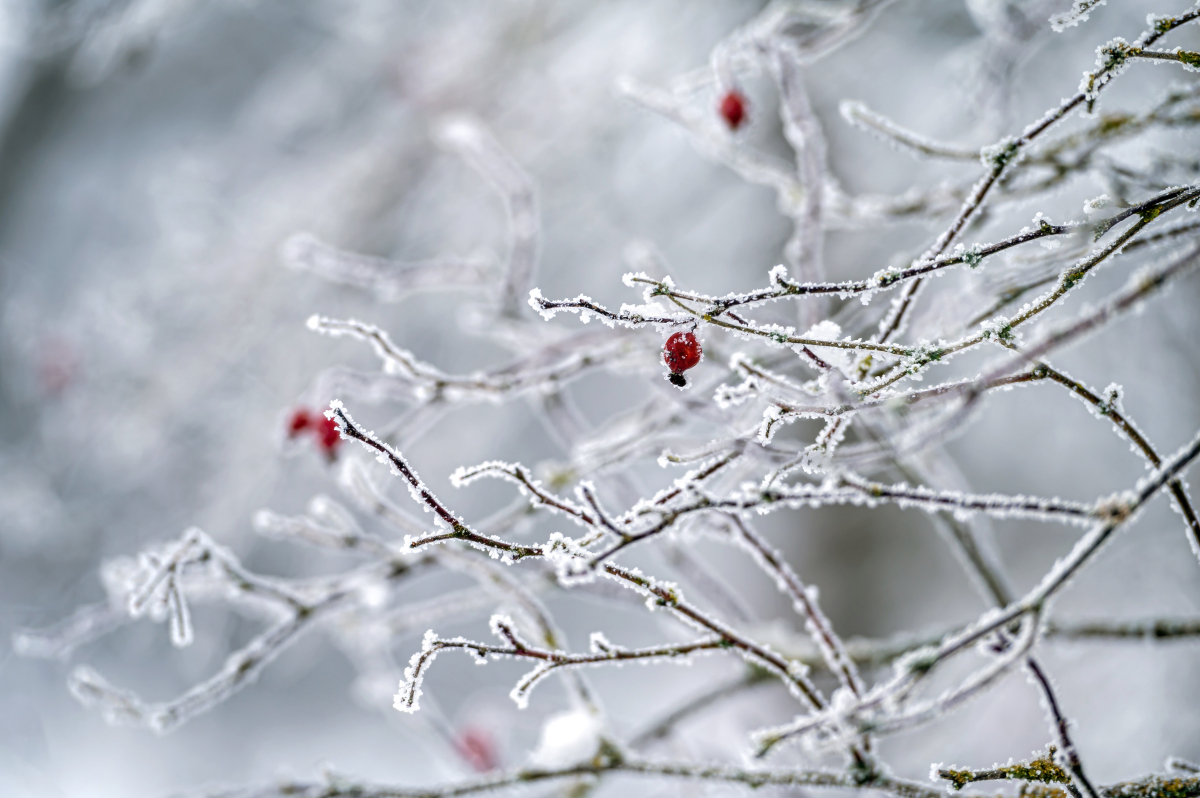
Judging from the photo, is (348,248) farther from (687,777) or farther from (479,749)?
(687,777)

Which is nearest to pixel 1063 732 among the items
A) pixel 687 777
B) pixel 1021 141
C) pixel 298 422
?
pixel 687 777

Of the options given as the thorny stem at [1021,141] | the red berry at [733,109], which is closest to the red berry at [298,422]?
the red berry at [733,109]

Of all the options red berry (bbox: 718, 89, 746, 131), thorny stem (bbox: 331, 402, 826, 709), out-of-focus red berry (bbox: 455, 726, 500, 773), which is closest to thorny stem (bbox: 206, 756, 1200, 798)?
thorny stem (bbox: 331, 402, 826, 709)

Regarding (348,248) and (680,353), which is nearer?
(680,353)

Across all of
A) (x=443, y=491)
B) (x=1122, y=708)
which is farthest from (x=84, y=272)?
(x=1122, y=708)

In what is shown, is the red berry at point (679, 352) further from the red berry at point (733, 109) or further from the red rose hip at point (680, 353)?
the red berry at point (733, 109)

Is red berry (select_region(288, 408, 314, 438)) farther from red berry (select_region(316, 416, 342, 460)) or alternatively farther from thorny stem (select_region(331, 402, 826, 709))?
thorny stem (select_region(331, 402, 826, 709))
